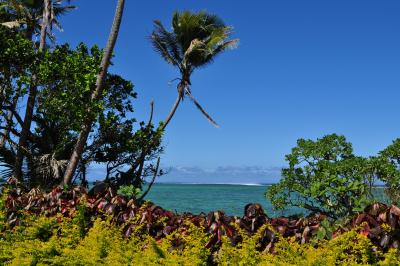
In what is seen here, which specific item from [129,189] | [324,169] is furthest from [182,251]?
[324,169]

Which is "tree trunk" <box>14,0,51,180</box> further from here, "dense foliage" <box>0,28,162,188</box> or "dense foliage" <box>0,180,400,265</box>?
"dense foliage" <box>0,180,400,265</box>

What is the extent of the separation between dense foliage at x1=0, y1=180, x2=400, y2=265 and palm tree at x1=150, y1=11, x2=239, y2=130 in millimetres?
15676

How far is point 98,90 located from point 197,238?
9.09 metres

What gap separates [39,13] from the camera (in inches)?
795

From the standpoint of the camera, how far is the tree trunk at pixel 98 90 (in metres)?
12.3

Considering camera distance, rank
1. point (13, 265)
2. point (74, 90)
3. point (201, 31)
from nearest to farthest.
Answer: point (13, 265) < point (74, 90) < point (201, 31)

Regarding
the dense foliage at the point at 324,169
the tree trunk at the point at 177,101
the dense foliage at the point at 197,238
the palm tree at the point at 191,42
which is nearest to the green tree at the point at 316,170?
the dense foliage at the point at 324,169

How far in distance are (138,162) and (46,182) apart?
112 inches

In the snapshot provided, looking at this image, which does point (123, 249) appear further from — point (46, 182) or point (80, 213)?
point (46, 182)

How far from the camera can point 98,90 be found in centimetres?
1309

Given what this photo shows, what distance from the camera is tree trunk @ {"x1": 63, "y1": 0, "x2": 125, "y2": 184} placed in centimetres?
1232

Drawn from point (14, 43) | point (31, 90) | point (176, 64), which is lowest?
point (31, 90)

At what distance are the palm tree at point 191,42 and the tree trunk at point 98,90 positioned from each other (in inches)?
319

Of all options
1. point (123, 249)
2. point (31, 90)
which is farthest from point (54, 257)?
point (31, 90)
